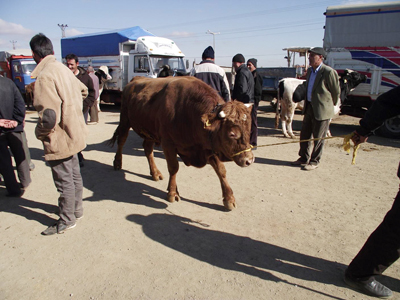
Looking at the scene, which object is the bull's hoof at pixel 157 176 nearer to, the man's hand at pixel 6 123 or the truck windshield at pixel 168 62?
the man's hand at pixel 6 123

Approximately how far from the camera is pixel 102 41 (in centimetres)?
1636

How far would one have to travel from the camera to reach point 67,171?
3.46 metres

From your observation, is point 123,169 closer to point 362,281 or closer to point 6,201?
point 6,201

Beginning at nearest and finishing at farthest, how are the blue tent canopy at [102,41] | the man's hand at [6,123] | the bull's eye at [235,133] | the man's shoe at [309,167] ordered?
the bull's eye at [235,133] → the man's hand at [6,123] → the man's shoe at [309,167] → the blue tent canopy at [102,41]

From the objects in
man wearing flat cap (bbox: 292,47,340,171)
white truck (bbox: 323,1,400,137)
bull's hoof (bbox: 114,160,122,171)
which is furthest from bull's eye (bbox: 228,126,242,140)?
white truck (bbox: 323,1,400,137)

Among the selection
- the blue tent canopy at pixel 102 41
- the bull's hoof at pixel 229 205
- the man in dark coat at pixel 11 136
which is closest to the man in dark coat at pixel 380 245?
the bull's hoof at pixel 229 205

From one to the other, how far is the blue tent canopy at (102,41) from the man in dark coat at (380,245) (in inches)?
599

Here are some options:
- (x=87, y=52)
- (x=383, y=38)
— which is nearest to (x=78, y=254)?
(x=383, y=38)

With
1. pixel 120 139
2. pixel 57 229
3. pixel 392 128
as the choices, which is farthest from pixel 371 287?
pixel 392 128

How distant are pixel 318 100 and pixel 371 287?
148 inches

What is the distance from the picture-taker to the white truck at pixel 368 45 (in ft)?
28.0

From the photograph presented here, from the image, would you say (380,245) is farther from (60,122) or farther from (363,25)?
(363,25)

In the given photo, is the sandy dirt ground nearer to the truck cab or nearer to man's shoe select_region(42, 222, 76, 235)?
man's shoe select_region(42, 222, 76, 235)

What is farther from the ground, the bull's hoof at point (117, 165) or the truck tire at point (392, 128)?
the truck tire at point (392, 128)
